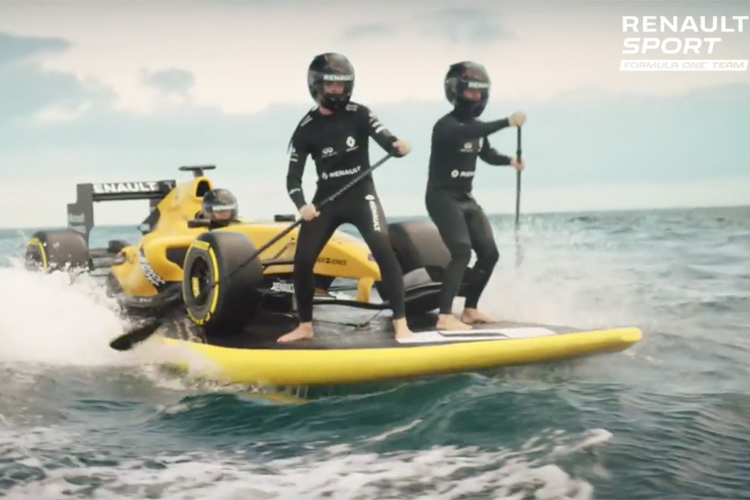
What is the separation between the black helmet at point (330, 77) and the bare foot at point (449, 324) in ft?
5.23

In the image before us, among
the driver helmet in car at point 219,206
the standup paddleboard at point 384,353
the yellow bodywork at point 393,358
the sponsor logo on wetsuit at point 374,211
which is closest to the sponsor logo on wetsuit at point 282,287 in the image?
the standup paddleboard at point 384,353

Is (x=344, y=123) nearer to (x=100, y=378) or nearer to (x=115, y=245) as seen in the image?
(x=100, y=378)

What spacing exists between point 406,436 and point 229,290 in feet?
6.73

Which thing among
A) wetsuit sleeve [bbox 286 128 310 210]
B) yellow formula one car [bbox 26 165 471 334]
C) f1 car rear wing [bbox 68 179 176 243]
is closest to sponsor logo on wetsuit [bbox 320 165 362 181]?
wetsuit sleeve [bbox 286 128 310 210]

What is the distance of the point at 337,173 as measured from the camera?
20.9 feet

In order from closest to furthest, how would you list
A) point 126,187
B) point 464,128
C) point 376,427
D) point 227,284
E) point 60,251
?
point 376,427 → point 227,284 → point 464,128 → point 60,251 → point 126,187

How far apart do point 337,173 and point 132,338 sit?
2014mm

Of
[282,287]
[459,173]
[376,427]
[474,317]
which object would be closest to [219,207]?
[282,287]

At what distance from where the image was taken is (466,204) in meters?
6.90

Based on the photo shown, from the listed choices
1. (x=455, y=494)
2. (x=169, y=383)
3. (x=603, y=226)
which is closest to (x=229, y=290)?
(x=169, y=383)

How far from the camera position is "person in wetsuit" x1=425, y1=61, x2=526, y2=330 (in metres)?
6.66

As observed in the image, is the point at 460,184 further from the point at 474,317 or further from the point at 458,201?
the point at 474,317

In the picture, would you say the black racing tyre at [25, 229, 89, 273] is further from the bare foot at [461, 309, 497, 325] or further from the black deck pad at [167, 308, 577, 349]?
the bare foot at [461, 309, 497, 325]

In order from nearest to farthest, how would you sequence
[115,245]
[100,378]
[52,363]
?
[100,378], [52,363], [115,245]
